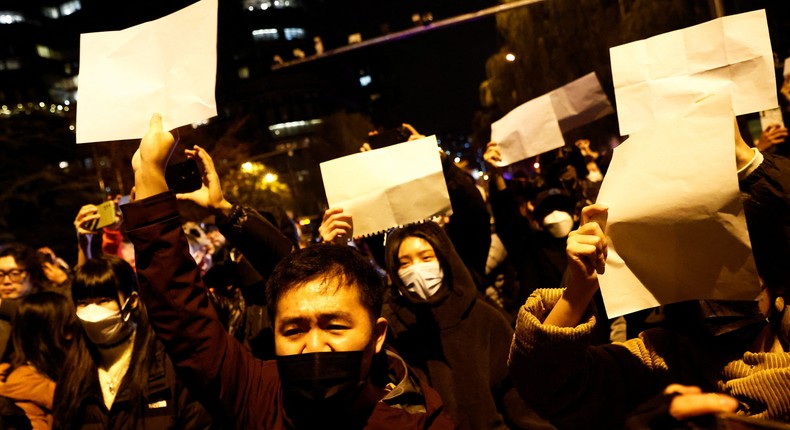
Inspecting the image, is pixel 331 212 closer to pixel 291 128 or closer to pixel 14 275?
pixel 14 275

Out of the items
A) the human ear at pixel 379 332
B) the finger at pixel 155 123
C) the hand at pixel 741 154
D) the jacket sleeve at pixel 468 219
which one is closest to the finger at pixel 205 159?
the finger at pixel 155 123

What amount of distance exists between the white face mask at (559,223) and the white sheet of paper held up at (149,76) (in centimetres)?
281

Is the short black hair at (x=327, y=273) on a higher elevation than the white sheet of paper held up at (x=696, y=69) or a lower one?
lower

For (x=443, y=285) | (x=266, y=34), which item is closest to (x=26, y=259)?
(x=443, y=285)

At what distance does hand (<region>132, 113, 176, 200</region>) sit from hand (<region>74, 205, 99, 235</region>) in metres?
2.75

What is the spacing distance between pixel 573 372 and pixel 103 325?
2514 mm

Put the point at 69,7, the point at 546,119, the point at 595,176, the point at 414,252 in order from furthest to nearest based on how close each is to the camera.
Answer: the point at 69,7
the point at 595,176
the point at 546,119
the point at 414,252

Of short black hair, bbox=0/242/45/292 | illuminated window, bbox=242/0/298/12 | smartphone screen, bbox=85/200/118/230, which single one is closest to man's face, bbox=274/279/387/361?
smartphone screen, bbox=85/200/118/230

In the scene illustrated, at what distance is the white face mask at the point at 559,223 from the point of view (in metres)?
4.23

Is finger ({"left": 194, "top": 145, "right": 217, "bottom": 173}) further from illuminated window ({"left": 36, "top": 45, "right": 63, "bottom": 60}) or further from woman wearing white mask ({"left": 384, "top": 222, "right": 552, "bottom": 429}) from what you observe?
illuminated window ({"left": 36, "top": 45, "right": 63, "bottom": 60})

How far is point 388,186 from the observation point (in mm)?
3285

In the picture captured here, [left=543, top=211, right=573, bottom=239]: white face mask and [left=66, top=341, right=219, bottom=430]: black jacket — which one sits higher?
[left=543, top=211, right=573, bottom=239]: white face mask

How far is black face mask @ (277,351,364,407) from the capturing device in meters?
1.80

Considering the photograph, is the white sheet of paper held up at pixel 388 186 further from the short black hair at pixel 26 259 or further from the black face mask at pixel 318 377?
the short black hair at pixel 26 259
